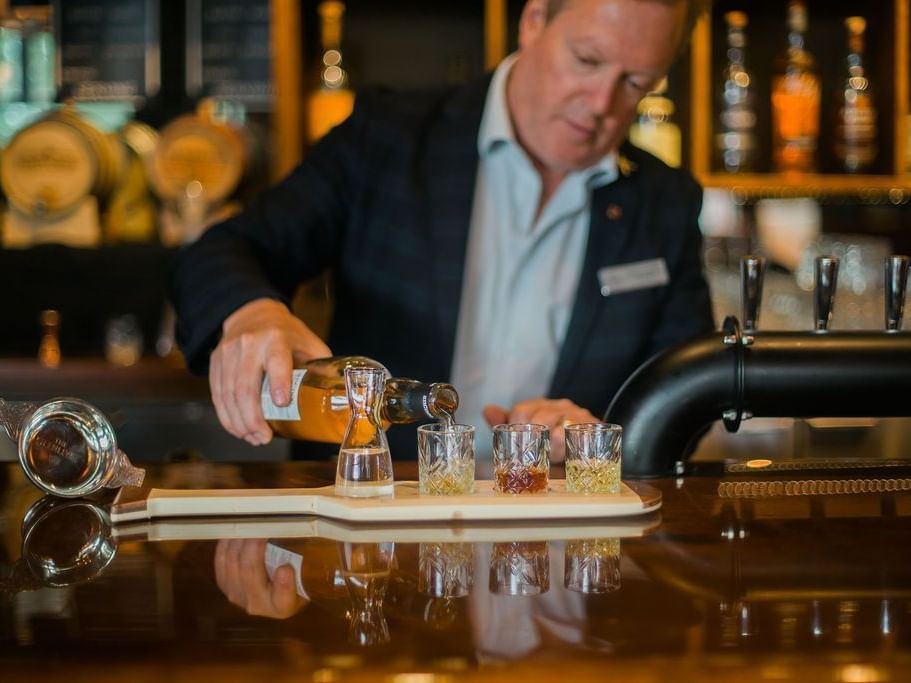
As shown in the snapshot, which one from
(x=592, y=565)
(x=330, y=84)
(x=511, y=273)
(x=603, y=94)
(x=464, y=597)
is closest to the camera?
(x=464, y=597)

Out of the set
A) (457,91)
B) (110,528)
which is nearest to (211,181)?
(457,91)

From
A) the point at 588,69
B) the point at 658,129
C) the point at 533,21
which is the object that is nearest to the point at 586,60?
the point at 588,69

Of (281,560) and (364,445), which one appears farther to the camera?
(364,445)

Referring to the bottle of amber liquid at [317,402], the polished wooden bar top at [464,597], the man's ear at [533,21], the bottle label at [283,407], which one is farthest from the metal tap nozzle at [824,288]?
the man's ear at [533,21]

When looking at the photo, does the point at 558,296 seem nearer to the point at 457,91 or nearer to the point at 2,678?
the point at 457,91

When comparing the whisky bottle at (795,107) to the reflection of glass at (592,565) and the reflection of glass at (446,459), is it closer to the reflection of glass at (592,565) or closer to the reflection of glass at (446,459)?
the reflection of glass at (446,459)

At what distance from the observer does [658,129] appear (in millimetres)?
3270

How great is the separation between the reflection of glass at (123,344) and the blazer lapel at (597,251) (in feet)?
4.76

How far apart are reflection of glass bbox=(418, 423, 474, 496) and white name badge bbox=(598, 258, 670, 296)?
3.08ft

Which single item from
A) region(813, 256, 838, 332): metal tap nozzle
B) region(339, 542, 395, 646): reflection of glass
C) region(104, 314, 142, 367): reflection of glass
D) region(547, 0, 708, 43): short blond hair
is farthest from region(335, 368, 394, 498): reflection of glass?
region(104, 314, 142, 367): reflection of glass

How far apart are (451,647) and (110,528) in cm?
47

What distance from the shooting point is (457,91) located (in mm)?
2139

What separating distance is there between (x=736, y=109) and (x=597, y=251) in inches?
60.1

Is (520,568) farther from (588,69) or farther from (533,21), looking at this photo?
(533,21)
